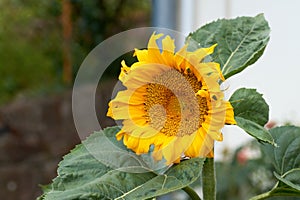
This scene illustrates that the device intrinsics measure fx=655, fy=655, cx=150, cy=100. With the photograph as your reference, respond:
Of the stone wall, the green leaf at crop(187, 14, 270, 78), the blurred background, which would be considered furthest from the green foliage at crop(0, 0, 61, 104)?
the green leaf at crop(187, 14, 270, 78)

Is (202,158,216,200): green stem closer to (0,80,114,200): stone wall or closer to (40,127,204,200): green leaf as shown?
(40,127,204,200): green leaf

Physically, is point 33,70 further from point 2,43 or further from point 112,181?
point 112,181

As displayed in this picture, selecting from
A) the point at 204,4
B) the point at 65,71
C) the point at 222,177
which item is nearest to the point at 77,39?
the point at 65,71

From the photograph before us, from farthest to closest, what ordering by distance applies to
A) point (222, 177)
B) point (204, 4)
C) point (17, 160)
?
point (17, 160)
point (204, 4)
point (222, 177)

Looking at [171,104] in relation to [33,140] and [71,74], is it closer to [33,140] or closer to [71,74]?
[33,140]

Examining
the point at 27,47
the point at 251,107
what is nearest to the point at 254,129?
the point at 251,107

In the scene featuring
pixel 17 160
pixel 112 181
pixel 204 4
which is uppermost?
pixel 204 4

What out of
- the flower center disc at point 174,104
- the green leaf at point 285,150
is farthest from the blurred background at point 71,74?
the flower center disc at point 174,104

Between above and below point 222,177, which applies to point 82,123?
below
